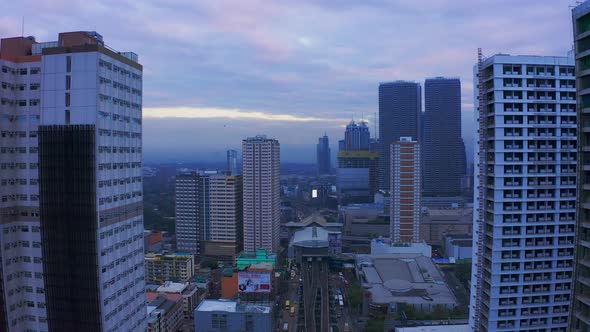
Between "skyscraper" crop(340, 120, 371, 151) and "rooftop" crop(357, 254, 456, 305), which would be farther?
"skyscraper" crop(340, 120, 371, 151)

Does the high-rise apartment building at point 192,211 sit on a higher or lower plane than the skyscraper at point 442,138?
lower

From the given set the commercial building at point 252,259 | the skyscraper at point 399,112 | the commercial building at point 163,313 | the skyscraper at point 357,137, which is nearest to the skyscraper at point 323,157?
the skyscraper at point 357,137

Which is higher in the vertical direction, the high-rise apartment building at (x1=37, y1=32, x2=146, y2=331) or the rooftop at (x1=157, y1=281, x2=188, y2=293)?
the high-rise apartment building at (x1=37, y1=32, x2=146, y2=331)

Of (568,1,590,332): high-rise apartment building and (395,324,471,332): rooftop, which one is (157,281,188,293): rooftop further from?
(568,1,590,332): high-rise apartment building

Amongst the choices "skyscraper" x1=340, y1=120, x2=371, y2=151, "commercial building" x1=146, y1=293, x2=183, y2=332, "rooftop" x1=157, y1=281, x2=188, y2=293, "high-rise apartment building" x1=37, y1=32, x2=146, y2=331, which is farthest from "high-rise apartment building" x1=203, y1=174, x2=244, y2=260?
"skyscraper" x1=340, y1=120, x2=371, y2=151

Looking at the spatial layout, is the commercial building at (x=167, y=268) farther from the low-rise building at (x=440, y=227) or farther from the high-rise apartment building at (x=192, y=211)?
the low-rise building at (x=440, y=227)

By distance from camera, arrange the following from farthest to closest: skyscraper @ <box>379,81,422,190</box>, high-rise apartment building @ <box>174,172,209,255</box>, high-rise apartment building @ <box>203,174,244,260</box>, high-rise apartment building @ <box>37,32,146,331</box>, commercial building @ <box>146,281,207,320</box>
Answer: skyscraper @ <box>379,81,422,190</box>
high-rise apartment building @ <box>174,172,209,255</box>
high-rise apartment building @ <box>203,174,244,260</box>
commercial building @ <box>146,281,207,320</box>
high-rise apartment building @ <box>37,32,146,331</box>
